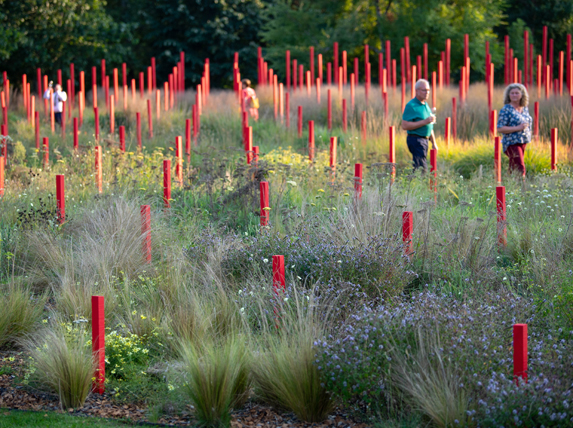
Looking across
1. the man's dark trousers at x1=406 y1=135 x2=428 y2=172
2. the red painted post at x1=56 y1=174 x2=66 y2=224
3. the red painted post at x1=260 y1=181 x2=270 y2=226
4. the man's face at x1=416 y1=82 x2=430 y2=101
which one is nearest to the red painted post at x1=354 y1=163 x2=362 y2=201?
the red painted post at x1=260 y1=181 x2=270 y2=226

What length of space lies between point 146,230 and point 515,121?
4.78 m

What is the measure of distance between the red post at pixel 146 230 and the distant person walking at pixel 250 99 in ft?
30.0

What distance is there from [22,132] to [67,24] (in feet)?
36.2

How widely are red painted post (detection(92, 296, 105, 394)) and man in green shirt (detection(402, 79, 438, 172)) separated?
18.2 feet

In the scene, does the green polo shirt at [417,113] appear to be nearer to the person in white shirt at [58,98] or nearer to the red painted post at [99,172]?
the red painted post at [99,172]

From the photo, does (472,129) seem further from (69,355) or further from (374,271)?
(69,355)

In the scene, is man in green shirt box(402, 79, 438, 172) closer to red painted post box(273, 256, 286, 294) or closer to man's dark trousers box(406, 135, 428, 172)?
man's dark trousers box(406, 135, 428, 172)

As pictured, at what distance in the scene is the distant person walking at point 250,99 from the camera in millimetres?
15117

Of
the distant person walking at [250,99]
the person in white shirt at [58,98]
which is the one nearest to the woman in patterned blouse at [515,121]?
the distant person walking at [250,99]

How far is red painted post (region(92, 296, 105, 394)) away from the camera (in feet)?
13.4

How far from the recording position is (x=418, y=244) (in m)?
5.74

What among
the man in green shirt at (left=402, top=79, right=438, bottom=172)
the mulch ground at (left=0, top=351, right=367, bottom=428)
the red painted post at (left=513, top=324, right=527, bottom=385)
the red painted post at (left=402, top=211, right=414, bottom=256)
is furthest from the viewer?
the man in green shirt at (left=402, top=79, right=438, bottom=172)

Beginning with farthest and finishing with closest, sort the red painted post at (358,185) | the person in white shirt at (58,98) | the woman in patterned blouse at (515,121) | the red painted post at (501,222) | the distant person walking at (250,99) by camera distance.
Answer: the person in white shirt at (58,98), the distant person walking at (250,99), the woman in patterned blouse at (515,121), the red painted post at (358,185), the red painted post at (501,222)

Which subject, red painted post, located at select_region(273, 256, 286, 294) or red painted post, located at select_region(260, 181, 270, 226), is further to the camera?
red painted post, located at select_region(260, 181, 270, 226)
